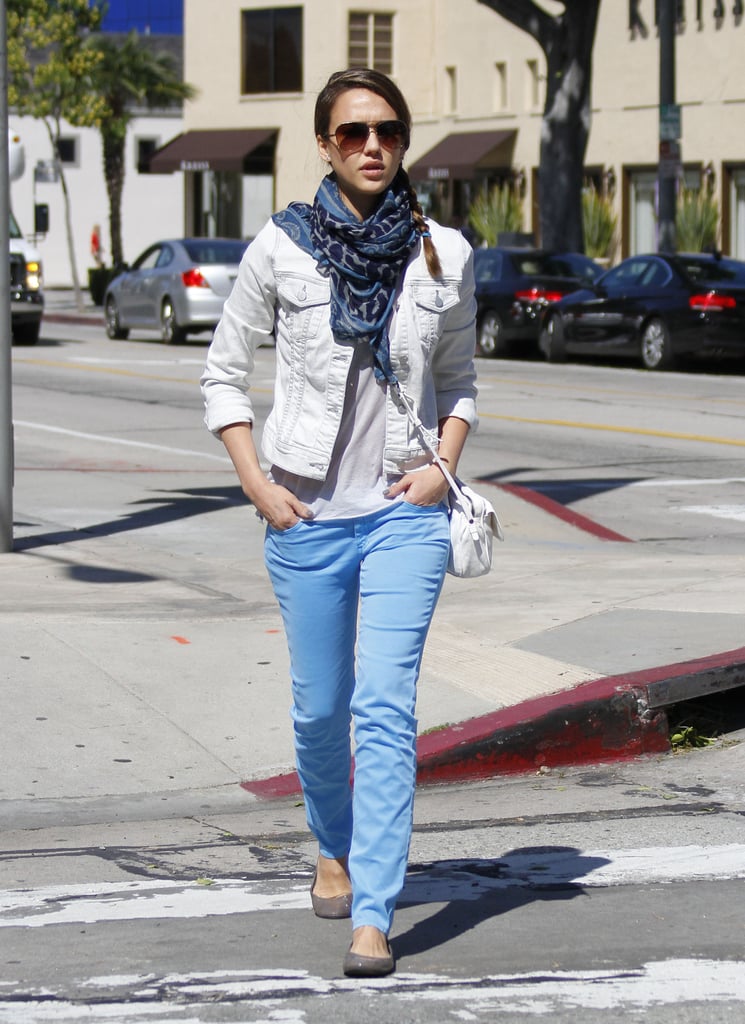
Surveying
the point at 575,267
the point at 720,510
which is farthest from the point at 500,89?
the point at 720,510

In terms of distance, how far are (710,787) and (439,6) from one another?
4331cm

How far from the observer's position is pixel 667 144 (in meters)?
29.1

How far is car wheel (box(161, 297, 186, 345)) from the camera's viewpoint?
27.7m

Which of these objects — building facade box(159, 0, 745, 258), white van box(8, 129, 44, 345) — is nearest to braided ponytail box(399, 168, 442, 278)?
white van box(8, 129, 44, 345)

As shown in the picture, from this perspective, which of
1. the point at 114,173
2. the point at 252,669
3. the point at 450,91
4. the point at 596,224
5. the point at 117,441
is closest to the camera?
the point at 252,669

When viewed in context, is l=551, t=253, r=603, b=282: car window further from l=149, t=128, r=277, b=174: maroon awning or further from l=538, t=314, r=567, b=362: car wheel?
l=149, t=128, r=277, b=174: maroon awning

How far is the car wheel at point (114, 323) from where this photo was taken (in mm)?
29672

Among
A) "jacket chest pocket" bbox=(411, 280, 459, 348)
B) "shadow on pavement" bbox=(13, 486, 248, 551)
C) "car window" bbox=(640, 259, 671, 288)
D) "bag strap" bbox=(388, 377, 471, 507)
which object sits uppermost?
"car window" bbox=(640, 259, 671, 288)

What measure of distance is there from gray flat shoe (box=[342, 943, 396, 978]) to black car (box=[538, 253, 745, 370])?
63.9 feet

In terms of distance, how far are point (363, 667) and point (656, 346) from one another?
20.0 metres

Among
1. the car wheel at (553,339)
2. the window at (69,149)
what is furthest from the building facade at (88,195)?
the car wheel at (553,339)

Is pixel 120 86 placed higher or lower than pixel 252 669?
higher

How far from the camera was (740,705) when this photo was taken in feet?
23.4

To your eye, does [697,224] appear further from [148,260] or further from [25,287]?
[25,287]
